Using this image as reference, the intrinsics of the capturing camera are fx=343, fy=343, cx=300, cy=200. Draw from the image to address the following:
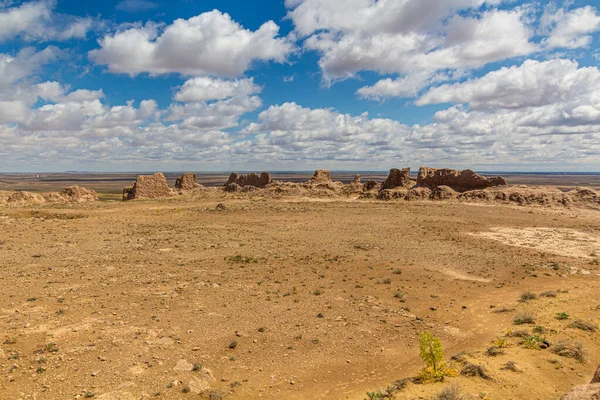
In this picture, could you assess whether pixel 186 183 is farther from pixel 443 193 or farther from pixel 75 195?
pixel 443 193

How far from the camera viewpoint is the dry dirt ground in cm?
856

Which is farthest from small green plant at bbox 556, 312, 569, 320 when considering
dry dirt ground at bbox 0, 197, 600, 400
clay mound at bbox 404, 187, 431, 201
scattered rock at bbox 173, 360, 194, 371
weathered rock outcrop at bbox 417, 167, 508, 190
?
weathered rock outcrop at bbox 417, 167, 508, 190

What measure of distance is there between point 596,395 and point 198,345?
30.4ft

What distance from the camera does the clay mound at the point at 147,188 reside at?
56000mm

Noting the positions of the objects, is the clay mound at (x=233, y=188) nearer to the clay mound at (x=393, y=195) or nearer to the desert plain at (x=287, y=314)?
the clay mound at (x=393, y=195)

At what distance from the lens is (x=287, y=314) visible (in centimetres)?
1271

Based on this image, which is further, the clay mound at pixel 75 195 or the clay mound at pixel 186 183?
the clay mound at pixel 186 183

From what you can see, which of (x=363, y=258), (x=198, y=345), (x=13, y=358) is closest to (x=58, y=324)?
(x=13, y=358)

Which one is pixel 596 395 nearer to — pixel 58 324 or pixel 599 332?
pixel 599 332

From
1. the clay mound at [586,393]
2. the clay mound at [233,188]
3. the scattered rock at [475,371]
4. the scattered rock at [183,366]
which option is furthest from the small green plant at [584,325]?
the clay mound at [233,188]

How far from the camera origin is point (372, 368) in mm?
9586

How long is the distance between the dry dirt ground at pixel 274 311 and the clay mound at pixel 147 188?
1119 inches

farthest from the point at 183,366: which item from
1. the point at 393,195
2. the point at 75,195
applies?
the point at 75,195

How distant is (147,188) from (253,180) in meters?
21.4
